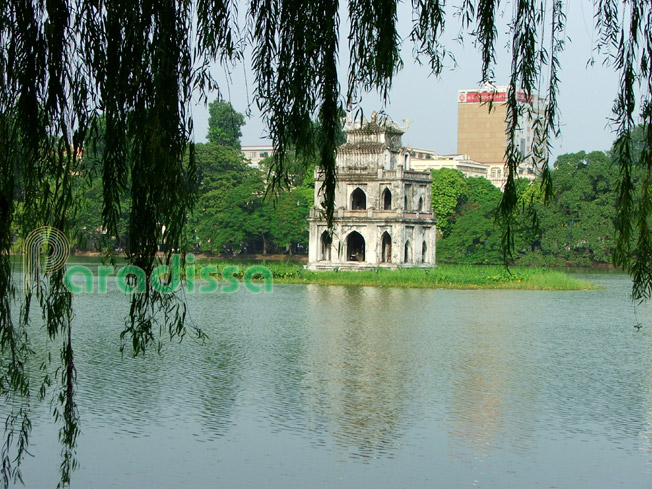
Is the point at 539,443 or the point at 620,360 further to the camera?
the point at 620,360

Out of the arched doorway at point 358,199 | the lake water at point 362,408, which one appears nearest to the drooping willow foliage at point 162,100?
the lake water at point 362,408

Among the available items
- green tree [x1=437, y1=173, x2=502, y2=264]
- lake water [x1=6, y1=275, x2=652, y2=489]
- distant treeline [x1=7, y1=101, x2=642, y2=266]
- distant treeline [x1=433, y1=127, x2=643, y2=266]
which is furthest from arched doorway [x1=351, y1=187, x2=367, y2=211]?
lake water [x1=6, y1=275, x2=652, y2=489]

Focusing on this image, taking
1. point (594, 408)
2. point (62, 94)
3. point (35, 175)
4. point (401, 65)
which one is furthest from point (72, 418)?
point (594, 408)

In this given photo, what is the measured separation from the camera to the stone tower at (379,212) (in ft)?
137

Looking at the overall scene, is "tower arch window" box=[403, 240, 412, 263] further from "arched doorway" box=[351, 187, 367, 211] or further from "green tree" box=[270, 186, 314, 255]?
"green tree" box=[270, 186, 314, 255]

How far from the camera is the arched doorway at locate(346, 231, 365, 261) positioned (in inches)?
1705

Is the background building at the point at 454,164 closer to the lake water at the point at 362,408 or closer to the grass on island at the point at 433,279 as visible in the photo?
the grass on island at the point at 433,279

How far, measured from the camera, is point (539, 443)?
11164mm

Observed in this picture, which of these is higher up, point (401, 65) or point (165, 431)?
point (401, 65)

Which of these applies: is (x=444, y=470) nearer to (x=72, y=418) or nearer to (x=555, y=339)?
(x=72, y=418)

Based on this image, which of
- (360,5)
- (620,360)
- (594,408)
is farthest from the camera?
(620,360)

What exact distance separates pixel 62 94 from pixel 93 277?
111 ft

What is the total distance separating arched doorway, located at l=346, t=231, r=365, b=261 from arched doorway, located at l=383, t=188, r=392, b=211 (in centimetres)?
174

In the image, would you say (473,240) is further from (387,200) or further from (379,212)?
(379,212)
